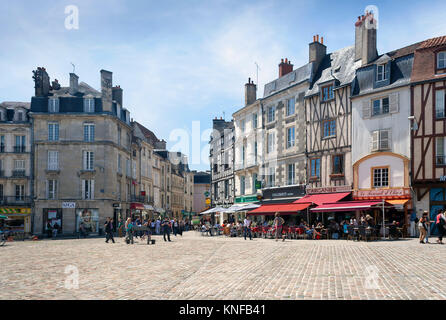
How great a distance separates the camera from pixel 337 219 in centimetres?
2798

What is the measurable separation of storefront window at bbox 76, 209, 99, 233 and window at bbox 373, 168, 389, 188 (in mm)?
23464

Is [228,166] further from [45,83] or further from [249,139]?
[45,83]

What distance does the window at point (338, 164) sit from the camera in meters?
28.0

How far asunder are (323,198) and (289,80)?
10200mm

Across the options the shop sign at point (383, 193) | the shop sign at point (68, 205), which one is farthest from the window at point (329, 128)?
the shop sign at point (68, 205)

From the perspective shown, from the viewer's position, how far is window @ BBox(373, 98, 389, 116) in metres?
26.0

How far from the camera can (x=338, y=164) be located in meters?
28.2

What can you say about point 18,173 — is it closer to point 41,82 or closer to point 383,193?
point 41,82

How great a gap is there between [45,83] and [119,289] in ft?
123

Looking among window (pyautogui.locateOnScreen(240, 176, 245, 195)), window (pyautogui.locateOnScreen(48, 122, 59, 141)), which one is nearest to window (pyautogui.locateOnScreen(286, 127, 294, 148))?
window (pyautogui.locateOnScreen(240, 176, 245, 195))

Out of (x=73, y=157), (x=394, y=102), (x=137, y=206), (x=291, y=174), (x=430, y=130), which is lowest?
(x=137, y=206)

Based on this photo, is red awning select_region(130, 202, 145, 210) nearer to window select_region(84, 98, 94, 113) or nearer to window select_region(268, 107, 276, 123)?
window select_region(84, 98, 94, 113)


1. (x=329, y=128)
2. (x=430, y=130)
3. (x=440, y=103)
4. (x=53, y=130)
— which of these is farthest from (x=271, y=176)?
(x=53, y=130)
